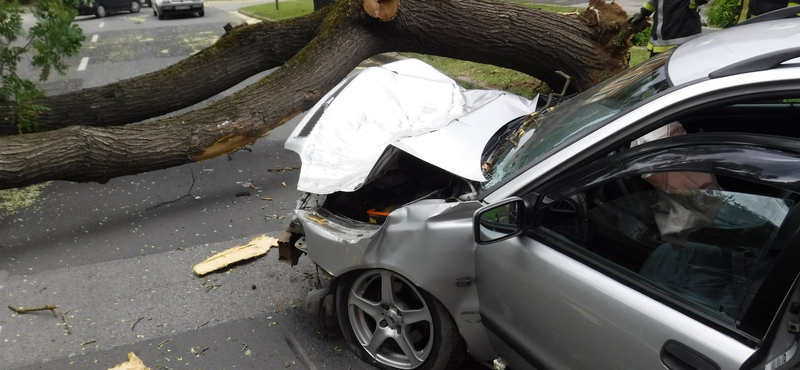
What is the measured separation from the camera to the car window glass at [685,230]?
1.84 meters

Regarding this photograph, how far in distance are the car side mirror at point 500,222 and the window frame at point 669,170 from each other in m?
0.05

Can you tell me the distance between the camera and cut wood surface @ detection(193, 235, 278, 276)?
441 centimetres

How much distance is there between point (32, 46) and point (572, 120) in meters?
5.15

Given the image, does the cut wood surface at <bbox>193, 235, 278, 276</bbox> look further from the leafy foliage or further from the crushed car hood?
the leafy foliage

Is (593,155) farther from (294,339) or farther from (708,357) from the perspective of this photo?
(294,339)

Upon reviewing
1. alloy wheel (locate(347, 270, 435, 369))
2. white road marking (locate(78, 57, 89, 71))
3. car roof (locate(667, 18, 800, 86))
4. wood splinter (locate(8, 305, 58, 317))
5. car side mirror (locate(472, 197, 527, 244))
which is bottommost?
white road marking (locate(78, 57, 89, 71))

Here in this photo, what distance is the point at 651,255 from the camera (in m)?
2.08

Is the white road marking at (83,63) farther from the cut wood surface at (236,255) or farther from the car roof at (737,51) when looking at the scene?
the car roof at (737,51)

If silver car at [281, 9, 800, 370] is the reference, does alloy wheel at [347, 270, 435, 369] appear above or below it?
below

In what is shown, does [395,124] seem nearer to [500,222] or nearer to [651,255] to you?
[500,222]

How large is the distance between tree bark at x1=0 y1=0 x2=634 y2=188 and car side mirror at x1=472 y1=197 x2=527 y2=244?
3.59 m

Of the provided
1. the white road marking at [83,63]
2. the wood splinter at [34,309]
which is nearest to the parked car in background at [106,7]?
the white road marking at [83,63]

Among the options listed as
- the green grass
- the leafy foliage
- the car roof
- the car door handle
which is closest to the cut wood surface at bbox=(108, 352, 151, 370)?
the car door handle

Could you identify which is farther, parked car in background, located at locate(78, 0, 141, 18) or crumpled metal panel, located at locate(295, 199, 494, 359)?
parked car in background, located at locate(78, 0, 141, 18)
